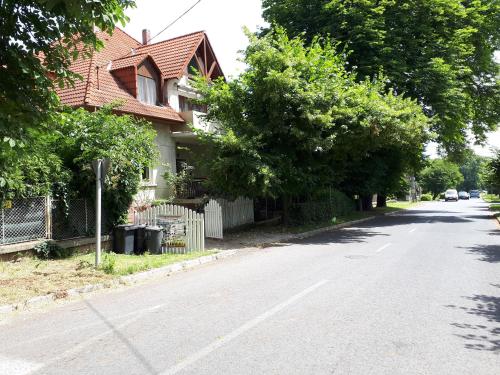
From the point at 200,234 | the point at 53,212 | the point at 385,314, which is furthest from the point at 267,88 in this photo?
the point at 385,314

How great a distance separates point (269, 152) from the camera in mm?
17531

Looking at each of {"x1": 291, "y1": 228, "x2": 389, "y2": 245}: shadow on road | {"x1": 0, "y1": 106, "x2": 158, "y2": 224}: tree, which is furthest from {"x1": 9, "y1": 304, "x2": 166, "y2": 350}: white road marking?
{"x1": 291, "y1": 228, "x2": 389, "y2": 245}: shadow on road

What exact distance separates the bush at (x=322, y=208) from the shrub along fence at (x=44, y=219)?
1089 cm

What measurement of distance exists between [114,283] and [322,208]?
54.7 feet

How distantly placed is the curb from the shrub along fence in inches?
131

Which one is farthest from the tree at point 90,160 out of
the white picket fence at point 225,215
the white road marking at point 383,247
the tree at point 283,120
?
the white road marking at point 383,247

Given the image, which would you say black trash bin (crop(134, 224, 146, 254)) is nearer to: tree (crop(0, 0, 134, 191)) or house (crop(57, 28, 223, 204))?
house (crop(57, 28, 223, 204))

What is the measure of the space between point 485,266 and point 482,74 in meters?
25.3

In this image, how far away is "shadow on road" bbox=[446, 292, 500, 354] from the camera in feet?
16.2

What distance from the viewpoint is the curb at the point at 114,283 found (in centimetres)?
709

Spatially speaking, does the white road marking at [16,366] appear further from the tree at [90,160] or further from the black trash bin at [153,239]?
the black trash bin at [153,239]

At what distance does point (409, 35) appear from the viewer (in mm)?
26125

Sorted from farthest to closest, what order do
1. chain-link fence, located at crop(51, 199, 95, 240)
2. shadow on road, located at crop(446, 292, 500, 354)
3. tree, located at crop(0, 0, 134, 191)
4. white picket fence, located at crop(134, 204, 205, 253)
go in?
white picket fence, located at crop(134, 204, 205, 253) → chain-link fence, located at crop(51, 199, 95, 240) → tree, located at crop(0, 0, 134, 191) → shadow on road, located at crop(446, 292, 500, 354)

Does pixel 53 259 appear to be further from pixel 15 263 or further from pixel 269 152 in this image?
pixel 269 152
